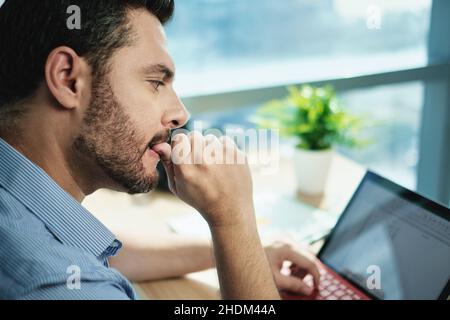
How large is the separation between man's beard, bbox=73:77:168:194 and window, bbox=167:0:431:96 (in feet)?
2.94

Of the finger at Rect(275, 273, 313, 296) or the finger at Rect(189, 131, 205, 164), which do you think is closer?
the finger at Rect(189, 131, 205, 164)

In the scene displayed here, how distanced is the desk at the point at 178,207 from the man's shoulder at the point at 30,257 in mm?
349

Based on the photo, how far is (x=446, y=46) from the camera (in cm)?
217

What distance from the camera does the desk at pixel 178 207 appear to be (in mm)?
1031

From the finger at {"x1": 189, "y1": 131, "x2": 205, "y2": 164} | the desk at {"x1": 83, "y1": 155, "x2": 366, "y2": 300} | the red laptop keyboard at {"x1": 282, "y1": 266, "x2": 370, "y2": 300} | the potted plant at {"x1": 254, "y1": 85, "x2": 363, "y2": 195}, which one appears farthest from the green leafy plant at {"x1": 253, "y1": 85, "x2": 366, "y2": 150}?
the finger at {"x1": 189, "y1": 131, "x2": 205, "y2": 164}

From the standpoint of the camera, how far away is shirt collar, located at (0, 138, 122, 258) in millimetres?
721

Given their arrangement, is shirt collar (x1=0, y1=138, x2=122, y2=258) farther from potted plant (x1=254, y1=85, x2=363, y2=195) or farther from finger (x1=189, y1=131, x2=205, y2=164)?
potted plant (x1=254, y1=85, x2=363, y2=195)

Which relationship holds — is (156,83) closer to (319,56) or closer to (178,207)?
(178,207)

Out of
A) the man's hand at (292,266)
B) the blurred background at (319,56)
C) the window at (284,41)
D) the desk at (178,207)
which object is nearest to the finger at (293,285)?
the man's hand at (292,266)

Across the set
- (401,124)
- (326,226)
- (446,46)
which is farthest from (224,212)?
(401,124)

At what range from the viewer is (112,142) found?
33.1 inches

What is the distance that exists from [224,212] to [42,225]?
279 mm
